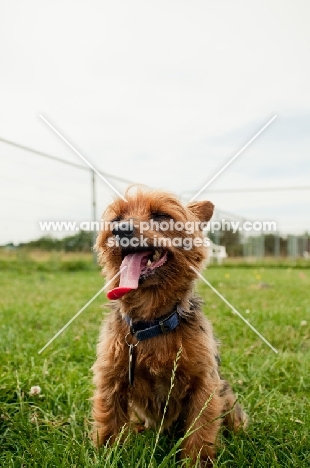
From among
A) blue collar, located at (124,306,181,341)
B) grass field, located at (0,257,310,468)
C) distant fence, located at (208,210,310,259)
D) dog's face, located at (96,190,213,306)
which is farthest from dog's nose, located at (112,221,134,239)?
distant fence, located at (208,210,310,259)

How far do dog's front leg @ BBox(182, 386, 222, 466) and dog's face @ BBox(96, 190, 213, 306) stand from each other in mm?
648

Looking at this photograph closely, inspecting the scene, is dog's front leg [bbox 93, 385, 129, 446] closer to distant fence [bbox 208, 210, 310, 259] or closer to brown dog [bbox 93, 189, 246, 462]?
brown dog [bbox 93, 189, 246, 462]

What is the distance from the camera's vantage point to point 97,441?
9.20ft

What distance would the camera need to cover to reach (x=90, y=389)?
12.0 ft

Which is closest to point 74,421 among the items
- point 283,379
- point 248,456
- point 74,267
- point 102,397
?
point 102,397

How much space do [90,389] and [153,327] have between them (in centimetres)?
109

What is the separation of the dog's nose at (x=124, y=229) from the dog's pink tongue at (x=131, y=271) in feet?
0.53

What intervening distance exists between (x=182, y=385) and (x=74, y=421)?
0.84 metres

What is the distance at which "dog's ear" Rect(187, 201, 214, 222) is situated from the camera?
3.32 meters

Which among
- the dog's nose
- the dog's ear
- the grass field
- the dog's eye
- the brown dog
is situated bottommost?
the grass field

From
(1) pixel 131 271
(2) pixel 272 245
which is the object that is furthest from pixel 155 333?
(2) pixel 272 245

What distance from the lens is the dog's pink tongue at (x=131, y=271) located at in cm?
280

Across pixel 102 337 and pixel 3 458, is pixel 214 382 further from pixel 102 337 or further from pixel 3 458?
pixel 3 458

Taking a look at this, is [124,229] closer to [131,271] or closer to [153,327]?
[131,271]
